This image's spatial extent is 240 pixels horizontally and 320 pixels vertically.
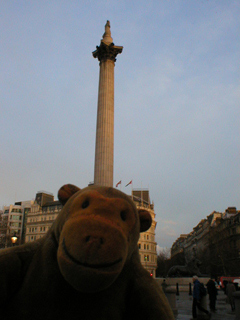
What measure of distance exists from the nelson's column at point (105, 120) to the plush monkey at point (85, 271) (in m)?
16.7

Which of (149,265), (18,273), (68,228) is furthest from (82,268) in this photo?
(149,265)

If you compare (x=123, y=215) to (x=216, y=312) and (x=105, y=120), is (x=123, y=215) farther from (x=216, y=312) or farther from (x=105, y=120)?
(x=105, y=120)

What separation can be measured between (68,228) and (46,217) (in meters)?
65.5

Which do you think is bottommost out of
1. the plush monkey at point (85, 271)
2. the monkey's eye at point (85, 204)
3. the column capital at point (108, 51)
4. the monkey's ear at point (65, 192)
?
the plush monkey at point (85, 271)

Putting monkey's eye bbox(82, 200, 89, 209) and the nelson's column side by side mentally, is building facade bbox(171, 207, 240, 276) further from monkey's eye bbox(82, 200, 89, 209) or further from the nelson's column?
monkey's eye bbox(82, 200, 89, 209)

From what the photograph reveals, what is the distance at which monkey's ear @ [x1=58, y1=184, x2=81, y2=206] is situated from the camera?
260cm

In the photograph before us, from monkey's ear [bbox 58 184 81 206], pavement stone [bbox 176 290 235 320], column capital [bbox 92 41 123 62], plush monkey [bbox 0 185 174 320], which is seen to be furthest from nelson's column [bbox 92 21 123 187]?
plush monkey [bbox 0 185 174 320]

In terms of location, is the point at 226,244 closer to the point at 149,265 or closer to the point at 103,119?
the point at 149,265

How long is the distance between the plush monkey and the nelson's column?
16.7 m

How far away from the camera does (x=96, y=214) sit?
2.05 metres

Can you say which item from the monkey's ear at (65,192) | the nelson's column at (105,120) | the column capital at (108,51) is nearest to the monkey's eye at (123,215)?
the monkey's ear at (65,192)

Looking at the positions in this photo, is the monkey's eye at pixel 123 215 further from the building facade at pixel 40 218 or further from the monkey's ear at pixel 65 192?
the building facade at pixel 40 218

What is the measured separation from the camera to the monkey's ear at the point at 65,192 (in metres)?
2.60

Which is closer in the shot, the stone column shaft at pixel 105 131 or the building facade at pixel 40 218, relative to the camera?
the stone column shaft at pixel 105 131
